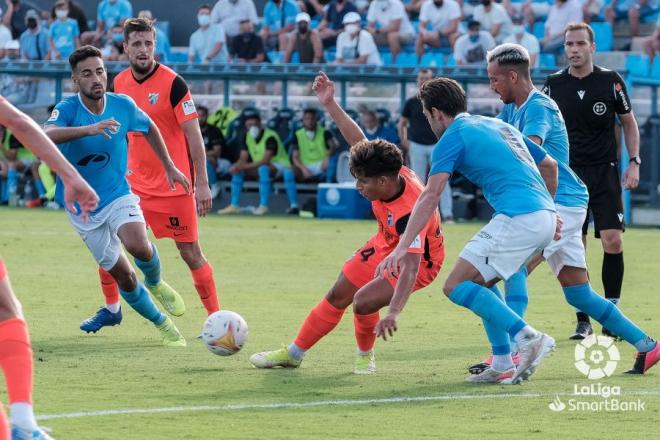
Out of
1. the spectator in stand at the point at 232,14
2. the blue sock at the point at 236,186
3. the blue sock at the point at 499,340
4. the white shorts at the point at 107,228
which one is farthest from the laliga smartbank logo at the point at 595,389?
the spectator in stand at the point at 232,14

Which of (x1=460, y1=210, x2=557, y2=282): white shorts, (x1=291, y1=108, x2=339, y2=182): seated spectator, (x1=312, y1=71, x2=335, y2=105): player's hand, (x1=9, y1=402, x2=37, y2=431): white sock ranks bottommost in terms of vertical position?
(x1=291, y1=108, x2=339, y2=182): seated spectator

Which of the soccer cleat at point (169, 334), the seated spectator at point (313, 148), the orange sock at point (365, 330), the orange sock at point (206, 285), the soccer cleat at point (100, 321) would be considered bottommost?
the seated spectator at point (313, 148)

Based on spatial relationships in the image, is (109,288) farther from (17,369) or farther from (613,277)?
(17,369)

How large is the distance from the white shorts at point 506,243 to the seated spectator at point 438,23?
17376mm

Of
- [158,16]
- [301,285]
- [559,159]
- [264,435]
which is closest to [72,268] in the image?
[301,285]

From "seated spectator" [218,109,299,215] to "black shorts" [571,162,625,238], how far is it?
13939mm

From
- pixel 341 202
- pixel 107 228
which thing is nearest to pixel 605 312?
pixel 107 228

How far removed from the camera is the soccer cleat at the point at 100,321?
10.0m

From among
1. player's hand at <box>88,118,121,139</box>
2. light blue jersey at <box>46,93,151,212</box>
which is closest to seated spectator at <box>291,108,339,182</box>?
light blue jersey at <box>46,93,151,212</box>

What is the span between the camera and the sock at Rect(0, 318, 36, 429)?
5.42 metres

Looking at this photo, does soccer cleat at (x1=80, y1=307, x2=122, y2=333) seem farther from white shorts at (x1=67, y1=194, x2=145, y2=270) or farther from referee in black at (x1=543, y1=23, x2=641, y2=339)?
referee in black at (x1=543, y1=23, x2=641, y2=339)

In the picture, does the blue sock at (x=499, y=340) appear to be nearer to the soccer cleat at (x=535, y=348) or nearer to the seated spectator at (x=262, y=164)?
the soccer cleat at (x=535, y=348)

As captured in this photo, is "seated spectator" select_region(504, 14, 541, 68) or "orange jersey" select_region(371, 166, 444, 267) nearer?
"orange jersey" select_region(371, 166, 444, 267)

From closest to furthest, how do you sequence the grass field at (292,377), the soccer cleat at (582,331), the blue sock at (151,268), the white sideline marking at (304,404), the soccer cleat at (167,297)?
the grass field at (292,377)
the white sideline marking at (304,404)
the blue sock at (151,268)
the soccer cleat at (582,331)
the soccer cleat at (167,297)
